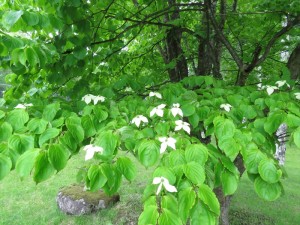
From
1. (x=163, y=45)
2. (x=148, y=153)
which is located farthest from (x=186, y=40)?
(x=148, y=153)

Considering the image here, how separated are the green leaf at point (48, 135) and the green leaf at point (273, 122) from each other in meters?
1.14

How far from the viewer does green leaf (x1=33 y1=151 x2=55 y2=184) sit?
119 cm

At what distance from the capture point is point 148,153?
52.7 inches

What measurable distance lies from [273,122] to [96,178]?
1.05m

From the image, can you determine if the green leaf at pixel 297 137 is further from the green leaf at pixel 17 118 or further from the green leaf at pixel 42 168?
the green leaf at pixel 17 118

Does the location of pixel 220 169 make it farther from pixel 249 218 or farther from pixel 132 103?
pixel 249 218

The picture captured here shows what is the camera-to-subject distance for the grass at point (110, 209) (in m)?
5.38

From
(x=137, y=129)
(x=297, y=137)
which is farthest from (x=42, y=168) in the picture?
(x=297, y=137)

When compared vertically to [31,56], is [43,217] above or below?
below

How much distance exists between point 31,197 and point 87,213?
6.19 feet

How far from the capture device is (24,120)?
153 centimetres

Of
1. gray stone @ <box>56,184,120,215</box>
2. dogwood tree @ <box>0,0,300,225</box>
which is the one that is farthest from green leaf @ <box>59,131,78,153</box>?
gray stone @ <box>56,184,120,215</box>

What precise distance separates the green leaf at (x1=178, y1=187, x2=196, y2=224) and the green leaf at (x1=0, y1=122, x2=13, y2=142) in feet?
2.86

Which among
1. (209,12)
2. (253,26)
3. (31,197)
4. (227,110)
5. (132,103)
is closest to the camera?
(227,110)
